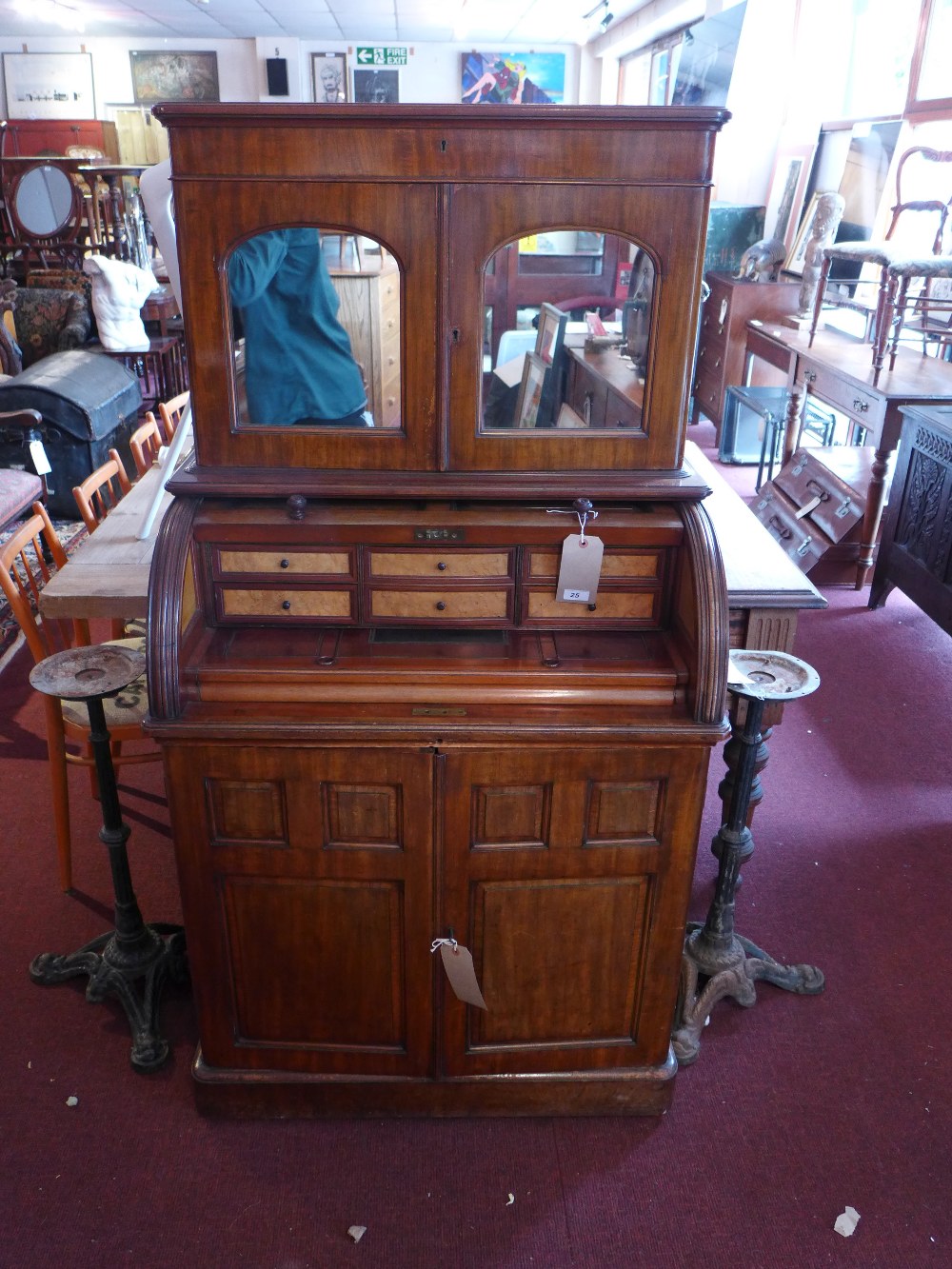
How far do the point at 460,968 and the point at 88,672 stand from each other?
34.5 inches

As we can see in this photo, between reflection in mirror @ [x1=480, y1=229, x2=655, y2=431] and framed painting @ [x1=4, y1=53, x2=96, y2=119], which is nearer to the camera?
reflection in mirror @ [x1=480, y1=229, x2=655, y2=431]

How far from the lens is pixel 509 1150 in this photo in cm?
183

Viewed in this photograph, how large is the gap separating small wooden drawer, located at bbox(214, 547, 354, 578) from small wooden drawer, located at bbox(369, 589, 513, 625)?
0.07 metres

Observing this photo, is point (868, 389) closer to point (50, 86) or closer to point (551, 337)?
point (551, 337)

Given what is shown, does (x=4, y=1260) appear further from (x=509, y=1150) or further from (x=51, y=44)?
(x=51, y=44)

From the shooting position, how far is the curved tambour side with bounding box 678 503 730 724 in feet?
4.95

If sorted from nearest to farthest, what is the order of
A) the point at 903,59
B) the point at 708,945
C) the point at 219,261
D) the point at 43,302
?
the point at 219,261 → the point at 708,945 → the point at 903,59 → the point at 43,302

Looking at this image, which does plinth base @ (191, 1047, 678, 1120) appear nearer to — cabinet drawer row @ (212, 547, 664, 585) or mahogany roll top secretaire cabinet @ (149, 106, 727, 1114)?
mahogany roll top secretaire cabinet @ (149, 106, 727, 1114)

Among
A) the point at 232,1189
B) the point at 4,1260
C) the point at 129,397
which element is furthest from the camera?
the point at 129,397

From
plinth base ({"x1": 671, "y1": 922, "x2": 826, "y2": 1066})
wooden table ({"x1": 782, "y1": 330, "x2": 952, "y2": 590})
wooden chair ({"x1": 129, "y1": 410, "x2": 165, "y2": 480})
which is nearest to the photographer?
plinth base ({"x1": 671, "y1": 922, "x2": 826, "y2": 1066})

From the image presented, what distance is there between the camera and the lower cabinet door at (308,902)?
157 centimetres

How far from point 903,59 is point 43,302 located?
5.15 metres

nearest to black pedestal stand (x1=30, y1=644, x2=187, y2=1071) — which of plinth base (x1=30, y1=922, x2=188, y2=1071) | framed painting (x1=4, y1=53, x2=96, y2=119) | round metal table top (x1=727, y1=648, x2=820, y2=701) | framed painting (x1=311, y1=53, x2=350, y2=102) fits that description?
plinth base (x1=30, y1=922, x2=188, y2=1071)

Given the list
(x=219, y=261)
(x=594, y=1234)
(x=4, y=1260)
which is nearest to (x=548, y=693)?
(x=219, y=261)
